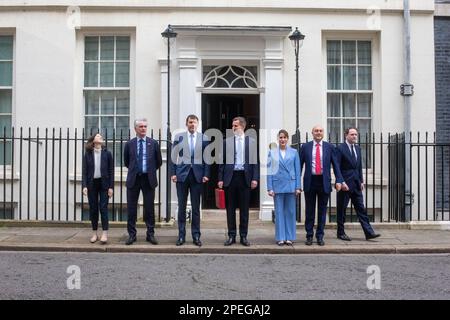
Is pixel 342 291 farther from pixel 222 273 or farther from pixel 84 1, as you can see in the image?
pixel 84 1

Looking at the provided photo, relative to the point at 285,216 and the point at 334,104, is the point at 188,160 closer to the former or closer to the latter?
the point at 285,216

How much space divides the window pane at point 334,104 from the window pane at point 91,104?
4.95m

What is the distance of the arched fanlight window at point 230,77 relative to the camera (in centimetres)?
1296

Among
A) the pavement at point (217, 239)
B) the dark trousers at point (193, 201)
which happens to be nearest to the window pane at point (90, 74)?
the pavement at point (217, 239)

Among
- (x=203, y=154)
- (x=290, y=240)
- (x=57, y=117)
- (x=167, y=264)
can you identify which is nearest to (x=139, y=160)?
(x=203, y=154)

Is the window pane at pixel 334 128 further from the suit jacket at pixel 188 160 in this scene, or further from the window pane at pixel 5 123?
the window pane at pixel 5 123

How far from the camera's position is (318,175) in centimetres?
966

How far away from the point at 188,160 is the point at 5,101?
18.4ft

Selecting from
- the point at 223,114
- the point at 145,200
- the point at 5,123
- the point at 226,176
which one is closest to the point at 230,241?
the point at 226,176

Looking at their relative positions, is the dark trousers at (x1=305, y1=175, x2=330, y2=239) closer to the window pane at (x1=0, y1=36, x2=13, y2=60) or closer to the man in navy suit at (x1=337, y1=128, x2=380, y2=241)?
the man in navy suit at (x1=337, y1=128, x2=380, y2=241)

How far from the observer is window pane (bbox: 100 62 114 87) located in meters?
13.0

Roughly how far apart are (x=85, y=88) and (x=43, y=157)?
A: 5.56 ft

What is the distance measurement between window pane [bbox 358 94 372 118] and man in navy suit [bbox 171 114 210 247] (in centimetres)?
483

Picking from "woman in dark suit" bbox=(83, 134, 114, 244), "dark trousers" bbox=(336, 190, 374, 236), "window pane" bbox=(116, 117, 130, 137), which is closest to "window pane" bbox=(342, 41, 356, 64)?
"dark trousers" bbox=(336, 190, 374, 236)
